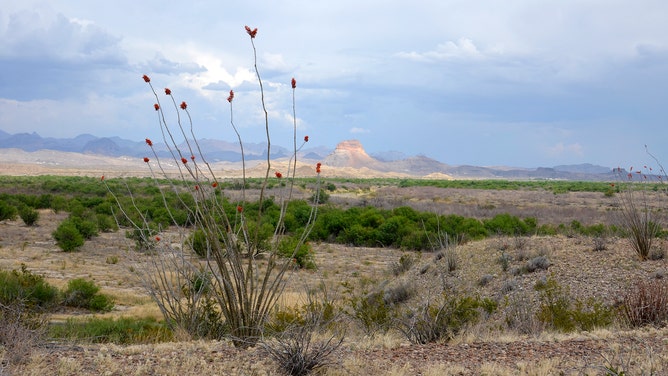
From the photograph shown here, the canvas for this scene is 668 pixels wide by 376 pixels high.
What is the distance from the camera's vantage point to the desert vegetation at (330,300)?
6797 millimetres

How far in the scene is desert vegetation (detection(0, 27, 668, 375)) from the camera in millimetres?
6797

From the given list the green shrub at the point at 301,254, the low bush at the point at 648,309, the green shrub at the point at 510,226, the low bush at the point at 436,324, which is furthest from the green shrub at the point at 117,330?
the green shrub at the point at 510,226

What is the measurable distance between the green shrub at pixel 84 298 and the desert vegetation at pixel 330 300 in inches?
1.8

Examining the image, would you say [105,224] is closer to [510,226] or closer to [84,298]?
[84,298]

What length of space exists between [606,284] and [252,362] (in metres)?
9.30

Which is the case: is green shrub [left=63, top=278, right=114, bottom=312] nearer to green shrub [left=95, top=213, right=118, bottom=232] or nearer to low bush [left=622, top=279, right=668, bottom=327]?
low bush [left=622, top=279, right=668, bottom=327]

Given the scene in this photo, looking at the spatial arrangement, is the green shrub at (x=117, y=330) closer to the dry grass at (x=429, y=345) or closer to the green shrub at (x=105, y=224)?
the dry grass at (x=429, y=345)

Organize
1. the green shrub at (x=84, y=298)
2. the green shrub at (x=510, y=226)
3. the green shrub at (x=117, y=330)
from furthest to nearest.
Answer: the green shrub at (x=510, y=226) < the green shrub at (x=84, y=298) < the green shrub at (x=117, y=330)

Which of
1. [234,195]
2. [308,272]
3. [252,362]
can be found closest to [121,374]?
[252,362]

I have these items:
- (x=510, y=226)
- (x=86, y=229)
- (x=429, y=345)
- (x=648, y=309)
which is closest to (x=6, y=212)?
(x=86, y=229)

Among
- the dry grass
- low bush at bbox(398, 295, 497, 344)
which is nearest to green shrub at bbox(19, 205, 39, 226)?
the dry grass

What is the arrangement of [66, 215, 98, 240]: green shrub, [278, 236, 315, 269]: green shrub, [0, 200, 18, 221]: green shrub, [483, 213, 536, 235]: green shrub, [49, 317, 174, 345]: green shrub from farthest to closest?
→ [0, 200, 18, 221]: green shrub < [66, 215, 98, 240]: green shrub < [483, 213, 536, 235]: green shrub < [278, 236, 315, 269]: green shrub < [49, 317, 174, 345]: green shrub

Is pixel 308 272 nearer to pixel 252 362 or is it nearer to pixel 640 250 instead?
pixel 640 250

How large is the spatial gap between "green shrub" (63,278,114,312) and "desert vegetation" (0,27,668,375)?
0.05m
